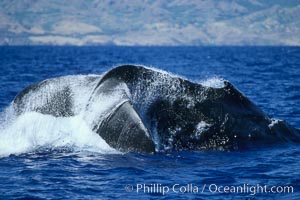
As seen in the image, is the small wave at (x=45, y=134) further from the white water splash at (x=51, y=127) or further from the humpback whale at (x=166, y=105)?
the humpback whale at (x=166, y=105)

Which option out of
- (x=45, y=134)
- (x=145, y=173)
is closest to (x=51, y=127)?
(x=45, y=134)

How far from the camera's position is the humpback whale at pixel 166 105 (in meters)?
13.8

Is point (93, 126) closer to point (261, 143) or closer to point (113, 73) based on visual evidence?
point (113, 73)

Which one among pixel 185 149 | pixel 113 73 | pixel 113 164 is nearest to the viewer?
pixel 113 164

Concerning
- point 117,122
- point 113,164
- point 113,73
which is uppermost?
point 113,73

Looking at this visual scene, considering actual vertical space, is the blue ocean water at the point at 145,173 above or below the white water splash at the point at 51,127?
below

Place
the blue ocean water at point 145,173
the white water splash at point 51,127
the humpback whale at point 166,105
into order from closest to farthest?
the blue ocean water at point 145,173 < the humpback whale at point 166,105 < the white water splash at point 51,127

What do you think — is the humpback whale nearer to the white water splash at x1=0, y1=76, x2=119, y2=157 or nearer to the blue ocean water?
the white water splash at x1=0, y1=76, x2=119, y2=157

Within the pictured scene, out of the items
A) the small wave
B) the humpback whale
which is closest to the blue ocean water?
the small wave

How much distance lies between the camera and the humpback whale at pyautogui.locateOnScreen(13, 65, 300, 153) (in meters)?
13.8

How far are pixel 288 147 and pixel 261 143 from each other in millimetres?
677

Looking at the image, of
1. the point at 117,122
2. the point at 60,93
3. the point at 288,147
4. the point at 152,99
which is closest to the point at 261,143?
the point at 288,147

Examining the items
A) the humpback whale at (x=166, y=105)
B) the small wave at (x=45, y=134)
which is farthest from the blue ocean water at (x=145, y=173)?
the humpback whale at (x=166, y=105)

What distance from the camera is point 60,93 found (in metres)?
14.4
